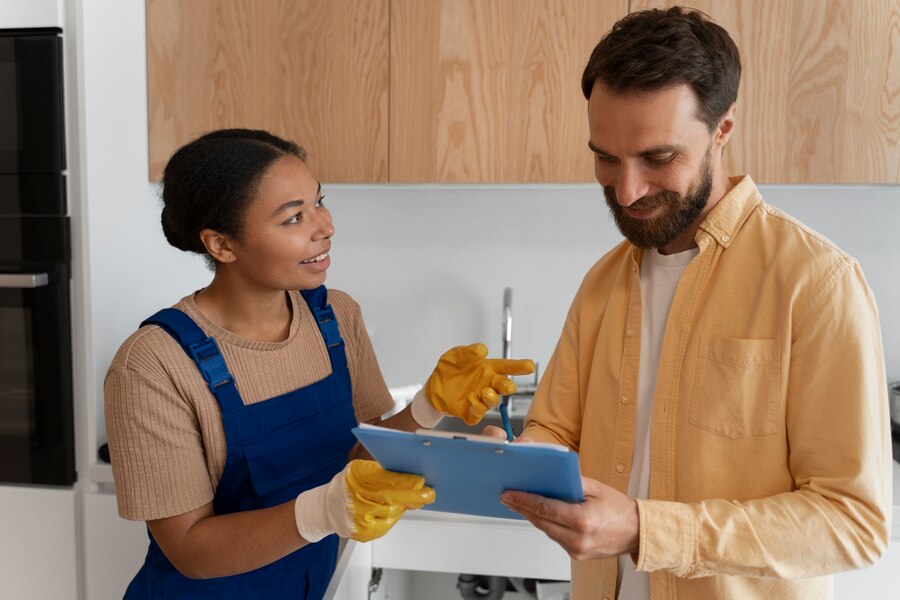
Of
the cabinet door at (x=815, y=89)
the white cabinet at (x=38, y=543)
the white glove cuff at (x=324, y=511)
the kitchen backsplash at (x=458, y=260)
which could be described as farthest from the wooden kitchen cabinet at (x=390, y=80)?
the white glove cuff at (x=324, y=511)

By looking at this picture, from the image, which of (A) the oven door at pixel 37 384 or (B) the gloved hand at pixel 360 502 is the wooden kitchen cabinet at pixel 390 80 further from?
(B) the gloved hand at pixel 360 502

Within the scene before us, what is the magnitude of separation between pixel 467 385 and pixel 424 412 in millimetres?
120

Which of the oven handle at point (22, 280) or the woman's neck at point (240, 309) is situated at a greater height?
the oven handle at point (22, 280)

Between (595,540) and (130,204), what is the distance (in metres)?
1.44

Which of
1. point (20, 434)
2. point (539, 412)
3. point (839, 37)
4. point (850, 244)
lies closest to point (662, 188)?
point (539, 412)

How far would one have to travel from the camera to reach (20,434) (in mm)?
1842

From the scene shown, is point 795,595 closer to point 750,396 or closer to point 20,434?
point 750,396

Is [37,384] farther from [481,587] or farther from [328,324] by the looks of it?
[481,587]

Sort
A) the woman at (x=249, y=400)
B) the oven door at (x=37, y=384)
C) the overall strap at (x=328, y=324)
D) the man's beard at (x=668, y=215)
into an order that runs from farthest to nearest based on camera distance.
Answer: the oven door at (x=37, y=384)
the overall strap at (x=328, y=324)
the woman at (x=249, y=400)
the man's beard at (x=668, y=215)

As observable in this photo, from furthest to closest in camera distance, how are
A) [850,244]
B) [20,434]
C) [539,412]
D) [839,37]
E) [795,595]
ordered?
[850,244] < [20,434] < [839,37] < [539,412] < [795,595]

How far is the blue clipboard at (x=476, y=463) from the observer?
0.87 meters

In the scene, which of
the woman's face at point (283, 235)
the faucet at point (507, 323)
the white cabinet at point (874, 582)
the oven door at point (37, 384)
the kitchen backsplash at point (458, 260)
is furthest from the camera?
the kitchen backsplash at point (458, 260)

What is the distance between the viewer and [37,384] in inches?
71.7

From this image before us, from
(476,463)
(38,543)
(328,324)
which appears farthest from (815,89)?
(38,543)
